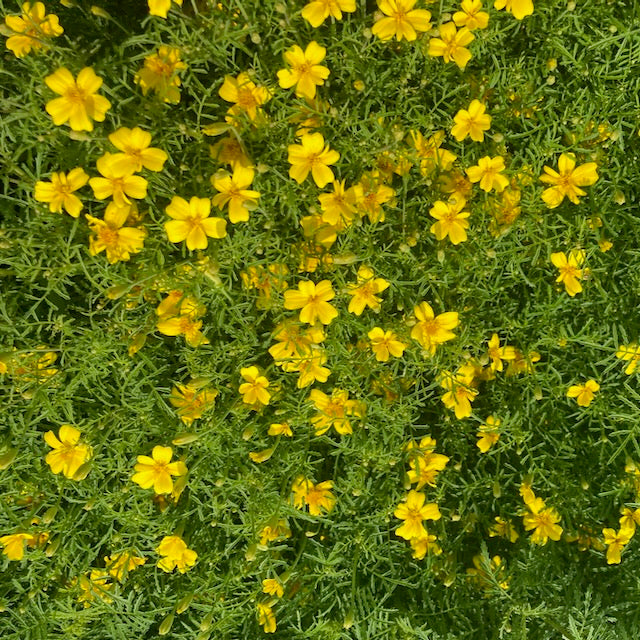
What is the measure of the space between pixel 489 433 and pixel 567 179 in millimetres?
946

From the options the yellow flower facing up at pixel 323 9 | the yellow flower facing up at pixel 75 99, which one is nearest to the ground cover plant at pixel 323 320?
the yellow flower facing up at pixel 323 9

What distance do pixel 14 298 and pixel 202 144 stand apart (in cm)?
87

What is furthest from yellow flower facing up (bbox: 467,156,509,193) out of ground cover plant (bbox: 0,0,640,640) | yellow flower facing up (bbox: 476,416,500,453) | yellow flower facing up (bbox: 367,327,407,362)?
yellow flower facing up (bbox: 476,416,500,453)

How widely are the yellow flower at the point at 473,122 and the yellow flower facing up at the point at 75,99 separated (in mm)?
Answer: 1083

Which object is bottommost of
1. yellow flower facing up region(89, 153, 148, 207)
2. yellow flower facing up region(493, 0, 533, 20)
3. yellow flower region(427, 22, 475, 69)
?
yellow flower facing up region(89, 153, 148, 207)

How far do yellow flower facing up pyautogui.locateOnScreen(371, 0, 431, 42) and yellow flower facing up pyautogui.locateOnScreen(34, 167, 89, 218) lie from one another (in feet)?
3.26

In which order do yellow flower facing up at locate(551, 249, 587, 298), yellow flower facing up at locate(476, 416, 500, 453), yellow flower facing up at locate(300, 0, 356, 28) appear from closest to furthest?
yellow flower facing up at locate(300, 0, 356, 28)
yellow flower facing up at locate(551, 249, 587, 298)
yellow flower facing up at locate(476, 416, 500, 453)

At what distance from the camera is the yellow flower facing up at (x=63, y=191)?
5.72 ft

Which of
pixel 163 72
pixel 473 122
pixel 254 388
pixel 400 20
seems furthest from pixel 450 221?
pixel 163 72

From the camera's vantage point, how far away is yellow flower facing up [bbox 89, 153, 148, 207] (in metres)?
1.65

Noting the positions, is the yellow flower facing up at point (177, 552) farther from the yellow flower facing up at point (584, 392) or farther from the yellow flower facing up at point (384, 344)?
the yellow flower facing up at point (584, 392)

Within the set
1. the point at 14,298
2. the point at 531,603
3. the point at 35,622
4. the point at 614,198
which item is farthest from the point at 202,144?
the point at 531,603

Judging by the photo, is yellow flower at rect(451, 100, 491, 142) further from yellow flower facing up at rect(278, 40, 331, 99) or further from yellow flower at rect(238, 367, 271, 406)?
yellow flower at rect(238, 367, 271, 406)

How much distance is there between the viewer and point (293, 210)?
1925mm
